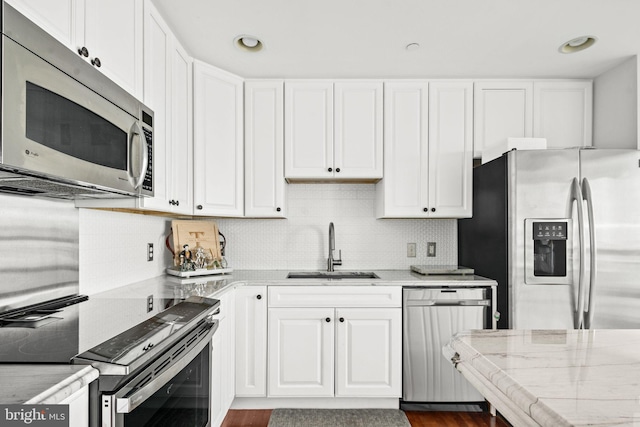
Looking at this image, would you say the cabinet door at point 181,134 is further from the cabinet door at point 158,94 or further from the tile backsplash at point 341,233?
the tile backsplash at point 341,233

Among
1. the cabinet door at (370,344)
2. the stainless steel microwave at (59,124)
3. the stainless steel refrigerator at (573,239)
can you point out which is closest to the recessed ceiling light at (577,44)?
the stainless steel refrigerator at (573,239)

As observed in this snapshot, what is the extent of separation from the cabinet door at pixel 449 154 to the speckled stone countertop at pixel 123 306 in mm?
525

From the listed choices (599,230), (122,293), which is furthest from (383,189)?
(122,293)

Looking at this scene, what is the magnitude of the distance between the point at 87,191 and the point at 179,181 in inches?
35.0

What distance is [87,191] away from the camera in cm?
148

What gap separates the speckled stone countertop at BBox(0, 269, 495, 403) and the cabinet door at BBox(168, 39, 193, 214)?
0.47 m

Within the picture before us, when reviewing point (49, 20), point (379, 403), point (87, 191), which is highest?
point (49, 20)

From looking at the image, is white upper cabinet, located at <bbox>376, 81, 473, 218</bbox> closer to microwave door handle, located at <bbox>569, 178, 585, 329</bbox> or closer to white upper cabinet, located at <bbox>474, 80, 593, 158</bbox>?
white upper cabinet, located at <bbox>474, 80, 593, 158</bbox>

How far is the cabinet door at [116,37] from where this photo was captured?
1.40 m

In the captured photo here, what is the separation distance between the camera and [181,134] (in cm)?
242

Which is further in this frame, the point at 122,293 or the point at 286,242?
the point at 286,242

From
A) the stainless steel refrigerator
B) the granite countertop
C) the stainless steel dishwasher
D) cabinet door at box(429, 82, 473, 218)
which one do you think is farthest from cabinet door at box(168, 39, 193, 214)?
the stainless steel refrigerator

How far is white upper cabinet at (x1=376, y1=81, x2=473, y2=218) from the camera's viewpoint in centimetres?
288

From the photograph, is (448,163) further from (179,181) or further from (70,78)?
(70,78)
